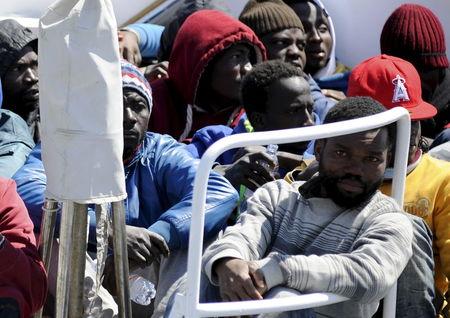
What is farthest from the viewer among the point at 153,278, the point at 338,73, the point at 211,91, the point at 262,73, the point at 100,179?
the point at 338,73

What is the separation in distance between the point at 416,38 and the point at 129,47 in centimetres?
136

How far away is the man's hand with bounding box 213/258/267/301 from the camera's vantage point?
9.60 feet

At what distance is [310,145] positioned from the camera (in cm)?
438

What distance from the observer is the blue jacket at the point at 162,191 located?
366 centimetres

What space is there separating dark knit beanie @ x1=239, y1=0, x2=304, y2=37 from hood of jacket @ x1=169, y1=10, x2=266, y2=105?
0.35m

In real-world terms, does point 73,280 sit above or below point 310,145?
above

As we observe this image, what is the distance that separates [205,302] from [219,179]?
28.9 inches

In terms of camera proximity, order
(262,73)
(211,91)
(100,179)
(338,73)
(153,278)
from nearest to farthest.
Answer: (100,179), (153,278), (262,73), (211,91), (338,73)

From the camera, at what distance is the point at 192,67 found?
4855mm

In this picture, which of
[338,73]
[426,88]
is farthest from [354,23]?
[426,88]

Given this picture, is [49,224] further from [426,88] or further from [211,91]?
[426,88]

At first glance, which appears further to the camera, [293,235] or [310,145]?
[310,145]

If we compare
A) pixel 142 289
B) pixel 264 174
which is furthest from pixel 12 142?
pixel 264 174

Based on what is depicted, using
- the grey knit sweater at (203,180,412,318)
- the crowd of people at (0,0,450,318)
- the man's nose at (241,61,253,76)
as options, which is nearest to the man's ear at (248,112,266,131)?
the crowd of people at (0,0,450,318)
